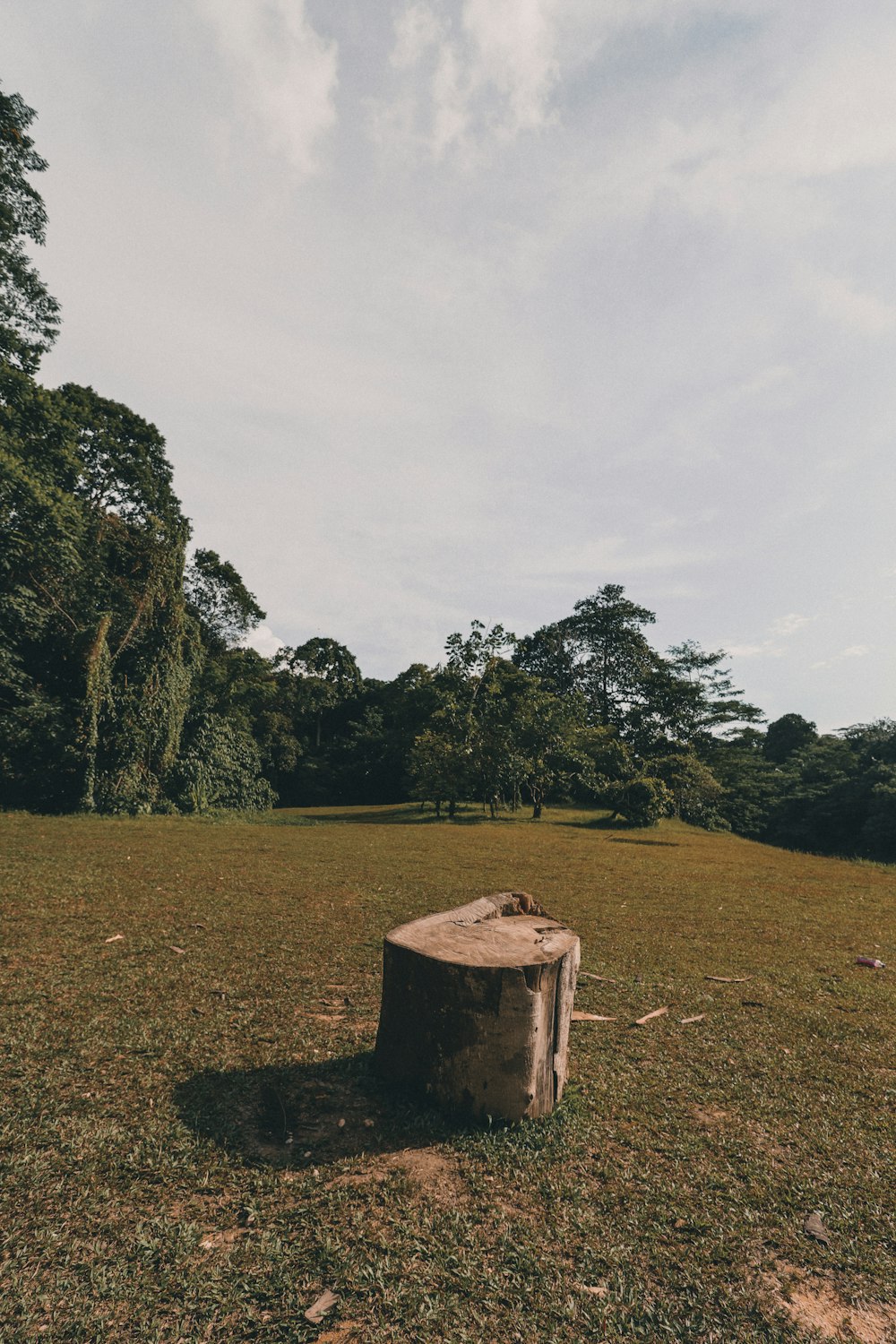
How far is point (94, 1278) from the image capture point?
1.95m

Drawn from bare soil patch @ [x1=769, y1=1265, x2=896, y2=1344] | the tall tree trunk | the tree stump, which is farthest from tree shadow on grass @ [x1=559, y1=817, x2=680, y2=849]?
bare soil patch @ [x1=769, y1=1265, x2=896, y2=1344]

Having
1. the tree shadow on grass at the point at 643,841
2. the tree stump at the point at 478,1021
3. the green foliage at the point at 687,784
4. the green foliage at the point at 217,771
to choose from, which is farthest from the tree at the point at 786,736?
the tree stump at the point at 478,1021

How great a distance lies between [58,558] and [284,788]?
21.5m

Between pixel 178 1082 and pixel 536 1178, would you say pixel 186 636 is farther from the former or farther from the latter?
pixel 536 1178

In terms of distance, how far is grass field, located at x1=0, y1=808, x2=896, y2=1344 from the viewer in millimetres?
1932

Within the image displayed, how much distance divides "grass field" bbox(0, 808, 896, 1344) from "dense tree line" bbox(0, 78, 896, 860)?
14200 mm

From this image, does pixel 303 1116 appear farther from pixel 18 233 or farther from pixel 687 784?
pixel 687 784

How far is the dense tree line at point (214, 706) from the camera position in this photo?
55.9ft

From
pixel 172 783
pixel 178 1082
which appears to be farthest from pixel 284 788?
pixel 178 1082

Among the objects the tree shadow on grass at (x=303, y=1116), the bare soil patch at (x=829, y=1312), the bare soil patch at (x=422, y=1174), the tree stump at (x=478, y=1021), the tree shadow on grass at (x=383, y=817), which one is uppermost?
the tree stump at (x=478, y=1021)

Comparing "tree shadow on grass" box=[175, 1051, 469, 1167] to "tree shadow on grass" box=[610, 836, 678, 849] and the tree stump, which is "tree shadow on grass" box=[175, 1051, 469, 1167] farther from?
"tree shadow on grass" box=[610, 836, 678, 849]

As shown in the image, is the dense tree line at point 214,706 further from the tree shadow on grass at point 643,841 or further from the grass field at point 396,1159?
the grass field at point 396,1159

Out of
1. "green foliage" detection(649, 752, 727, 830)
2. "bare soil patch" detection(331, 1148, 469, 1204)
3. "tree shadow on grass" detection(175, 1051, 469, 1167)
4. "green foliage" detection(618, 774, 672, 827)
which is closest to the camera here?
"bare soil patch" detection(331, 1148, 469, 1204)

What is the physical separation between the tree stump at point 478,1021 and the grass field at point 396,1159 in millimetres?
167
